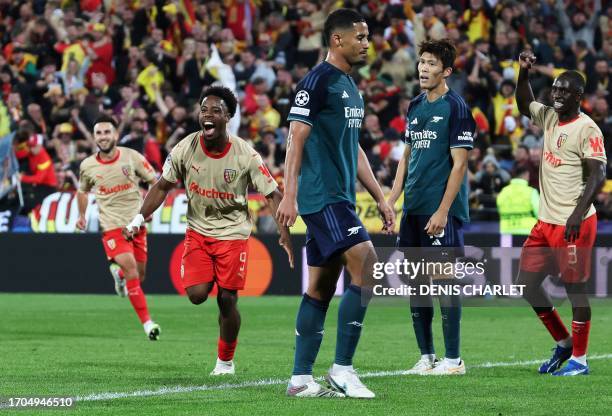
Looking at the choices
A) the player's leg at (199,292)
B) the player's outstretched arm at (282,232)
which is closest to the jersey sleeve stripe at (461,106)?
the player's outstretched arm at (282,232)

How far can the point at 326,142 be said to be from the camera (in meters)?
8.29

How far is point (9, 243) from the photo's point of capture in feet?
71.8

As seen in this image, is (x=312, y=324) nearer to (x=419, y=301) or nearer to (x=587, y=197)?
(x=419, y=301)

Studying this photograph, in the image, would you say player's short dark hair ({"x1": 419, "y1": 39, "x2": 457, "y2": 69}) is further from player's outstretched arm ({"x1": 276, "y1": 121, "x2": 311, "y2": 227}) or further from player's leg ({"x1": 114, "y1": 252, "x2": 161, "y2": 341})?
player's leg ({"x1": 114, "y1": 252, "x2": 161, "y2": 341})

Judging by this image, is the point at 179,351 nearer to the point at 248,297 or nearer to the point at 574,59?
the point at 248,297

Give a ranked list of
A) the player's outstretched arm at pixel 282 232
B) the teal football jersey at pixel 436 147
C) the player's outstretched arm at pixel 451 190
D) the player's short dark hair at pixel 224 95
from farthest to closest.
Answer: the player's short dark hair at pixel 224 95
the teal football jersey at pixel 436 147
the player's outstretched arm at pixel 451 190
the player's outstretched arm at pixel 282 232

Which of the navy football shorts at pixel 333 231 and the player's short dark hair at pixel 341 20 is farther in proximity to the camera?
the player's short dark hair at pixel 341 20

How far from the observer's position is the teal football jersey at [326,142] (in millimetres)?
8234

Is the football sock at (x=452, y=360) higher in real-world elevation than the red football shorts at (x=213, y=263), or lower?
lower

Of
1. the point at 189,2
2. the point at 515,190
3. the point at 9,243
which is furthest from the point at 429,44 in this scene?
the point at 189,2

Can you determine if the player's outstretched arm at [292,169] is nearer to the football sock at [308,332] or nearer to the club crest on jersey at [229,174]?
the football sock at [308,332]

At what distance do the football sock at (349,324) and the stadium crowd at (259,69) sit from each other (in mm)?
12247

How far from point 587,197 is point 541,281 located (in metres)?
0.95

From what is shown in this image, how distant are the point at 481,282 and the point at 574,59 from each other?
7622 mm
